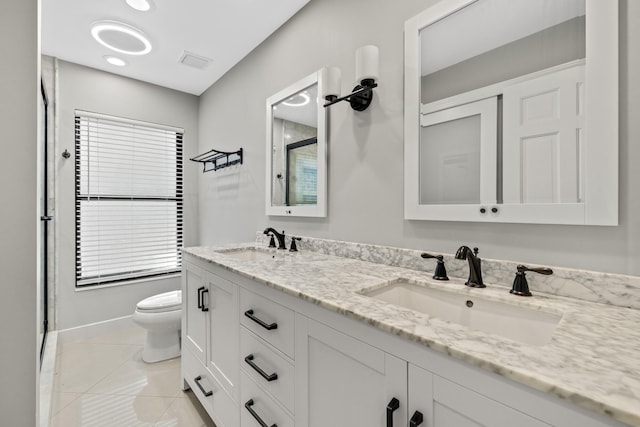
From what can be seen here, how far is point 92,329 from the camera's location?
268 centimetres

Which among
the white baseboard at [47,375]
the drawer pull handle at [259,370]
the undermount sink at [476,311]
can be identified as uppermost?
the undermount sink at [476,311]

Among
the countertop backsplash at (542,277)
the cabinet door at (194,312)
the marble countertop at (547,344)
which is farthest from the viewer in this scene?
the cabinet door at (194,312)

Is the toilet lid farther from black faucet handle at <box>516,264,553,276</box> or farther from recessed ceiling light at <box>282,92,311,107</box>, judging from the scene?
black faucet handle at <box>516,264,553,276</box>

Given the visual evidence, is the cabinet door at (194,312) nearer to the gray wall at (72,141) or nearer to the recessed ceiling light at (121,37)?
the gray wall at (72,141)

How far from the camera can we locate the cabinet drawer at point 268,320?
978mm

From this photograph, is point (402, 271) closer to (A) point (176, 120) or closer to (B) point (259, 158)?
(B) point (259, 158)

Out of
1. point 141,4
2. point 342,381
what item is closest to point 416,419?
point 342,381

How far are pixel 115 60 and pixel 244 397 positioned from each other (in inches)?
117

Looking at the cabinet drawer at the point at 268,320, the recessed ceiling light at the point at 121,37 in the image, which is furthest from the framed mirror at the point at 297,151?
the recessed ceiling light at the point at 121,37

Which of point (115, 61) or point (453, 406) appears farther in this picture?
point (115, 61)

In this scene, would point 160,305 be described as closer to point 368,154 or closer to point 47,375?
point 47,375

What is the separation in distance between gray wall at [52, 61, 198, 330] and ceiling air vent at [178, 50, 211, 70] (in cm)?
71

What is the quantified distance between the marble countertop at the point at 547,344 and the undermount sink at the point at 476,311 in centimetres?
2

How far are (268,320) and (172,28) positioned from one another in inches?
89.9
